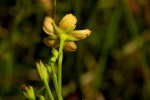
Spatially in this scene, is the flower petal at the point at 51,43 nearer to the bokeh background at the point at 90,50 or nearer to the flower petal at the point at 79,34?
the flower petal at the point at 79,34

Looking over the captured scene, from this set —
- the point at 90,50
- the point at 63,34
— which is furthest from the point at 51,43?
the point at 90,50

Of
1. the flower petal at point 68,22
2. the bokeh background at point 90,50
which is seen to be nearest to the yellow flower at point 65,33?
the flower petal at point 68,22

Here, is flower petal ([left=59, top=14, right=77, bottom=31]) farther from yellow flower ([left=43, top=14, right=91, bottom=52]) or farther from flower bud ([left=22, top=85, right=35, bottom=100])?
flower bud ([left=22, top=85, right=35, bottom=100])

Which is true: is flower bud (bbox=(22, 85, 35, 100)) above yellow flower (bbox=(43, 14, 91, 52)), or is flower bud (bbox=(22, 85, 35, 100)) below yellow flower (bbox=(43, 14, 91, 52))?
below

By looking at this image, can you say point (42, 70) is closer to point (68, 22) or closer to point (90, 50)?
point (68, 22)

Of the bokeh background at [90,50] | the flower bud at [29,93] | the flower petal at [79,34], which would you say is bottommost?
the bokeh background at [90,50]

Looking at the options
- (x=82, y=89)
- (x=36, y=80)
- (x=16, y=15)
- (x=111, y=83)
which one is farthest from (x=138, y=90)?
(x=16, y=15)

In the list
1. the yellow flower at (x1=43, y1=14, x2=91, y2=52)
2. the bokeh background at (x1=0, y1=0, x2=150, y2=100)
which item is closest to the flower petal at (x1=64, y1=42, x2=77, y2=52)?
the yellow flower at (x1=43, y1=14, x2=91, y2=52)

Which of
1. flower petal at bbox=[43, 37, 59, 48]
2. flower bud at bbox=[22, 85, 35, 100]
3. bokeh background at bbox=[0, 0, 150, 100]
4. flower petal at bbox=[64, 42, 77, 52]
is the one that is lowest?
bokeh background at bbox=[0, 0, 150, 100]
